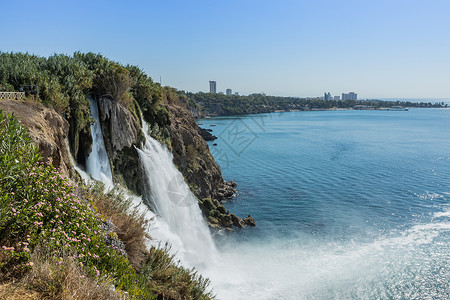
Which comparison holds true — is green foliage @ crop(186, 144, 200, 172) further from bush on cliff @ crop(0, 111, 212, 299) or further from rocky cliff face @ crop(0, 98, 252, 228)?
bush on cliff @ crop(0, 111, 212, 299)

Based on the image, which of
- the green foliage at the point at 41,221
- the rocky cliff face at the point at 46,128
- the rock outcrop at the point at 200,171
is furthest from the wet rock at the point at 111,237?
the rock outcrop at the point at 200,171

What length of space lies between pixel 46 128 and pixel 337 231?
71.2 ft

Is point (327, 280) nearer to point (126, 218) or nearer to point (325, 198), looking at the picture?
point (126, 218)

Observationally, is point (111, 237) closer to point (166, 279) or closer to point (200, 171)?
point (166, 279)

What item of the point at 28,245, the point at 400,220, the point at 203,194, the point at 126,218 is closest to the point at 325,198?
the point at 400,220

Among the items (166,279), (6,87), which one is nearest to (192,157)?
(6,87)

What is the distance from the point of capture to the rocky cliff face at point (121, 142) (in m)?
17.5

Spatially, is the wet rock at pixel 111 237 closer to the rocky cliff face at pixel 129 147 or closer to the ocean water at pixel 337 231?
the rocky cliff face at pixel 129 147

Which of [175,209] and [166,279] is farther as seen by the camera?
[175,209]

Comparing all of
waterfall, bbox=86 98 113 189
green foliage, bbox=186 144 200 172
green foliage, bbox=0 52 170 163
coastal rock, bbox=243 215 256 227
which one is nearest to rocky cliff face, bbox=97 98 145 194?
waterfall, bbox=86 98 113 189

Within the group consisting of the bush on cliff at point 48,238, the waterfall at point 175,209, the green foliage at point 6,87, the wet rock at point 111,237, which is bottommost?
the waterfall at point 175,209

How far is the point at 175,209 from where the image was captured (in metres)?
20.5

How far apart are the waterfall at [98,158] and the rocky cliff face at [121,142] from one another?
0.38 m

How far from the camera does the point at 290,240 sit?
78.0ft
